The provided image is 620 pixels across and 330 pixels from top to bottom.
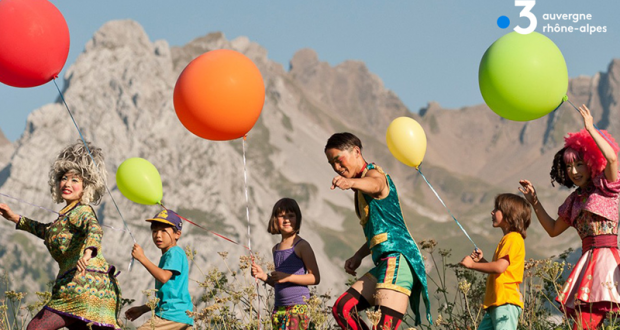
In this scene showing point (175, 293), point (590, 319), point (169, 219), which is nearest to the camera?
point (590, 319)

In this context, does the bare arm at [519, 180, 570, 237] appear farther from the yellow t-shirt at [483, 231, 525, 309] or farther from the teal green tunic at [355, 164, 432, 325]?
the teal green tunic at [355, 164, 432, 325]

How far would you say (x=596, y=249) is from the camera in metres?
5.55

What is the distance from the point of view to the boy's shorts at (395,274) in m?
5.39

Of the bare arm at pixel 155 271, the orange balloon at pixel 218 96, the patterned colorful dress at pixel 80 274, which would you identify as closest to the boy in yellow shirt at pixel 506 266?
the orange balloon at pixel 218 96

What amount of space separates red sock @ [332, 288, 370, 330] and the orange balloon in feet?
6.69

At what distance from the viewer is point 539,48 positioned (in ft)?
20.1

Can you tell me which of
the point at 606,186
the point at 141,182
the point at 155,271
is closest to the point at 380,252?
the point at 606,186

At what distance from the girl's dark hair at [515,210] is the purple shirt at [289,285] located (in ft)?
5.76

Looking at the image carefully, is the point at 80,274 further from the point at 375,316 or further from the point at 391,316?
the point at 375,316

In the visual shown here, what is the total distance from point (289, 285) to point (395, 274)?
142 centimetres

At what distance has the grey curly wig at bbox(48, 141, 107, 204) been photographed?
6148 millimetres

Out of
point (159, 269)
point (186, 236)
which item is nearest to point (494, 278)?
point (159, 269)

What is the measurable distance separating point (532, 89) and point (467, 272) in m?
1.81

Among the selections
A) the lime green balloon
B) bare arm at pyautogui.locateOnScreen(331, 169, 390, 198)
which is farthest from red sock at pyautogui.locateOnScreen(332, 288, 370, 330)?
the lime green balloon
